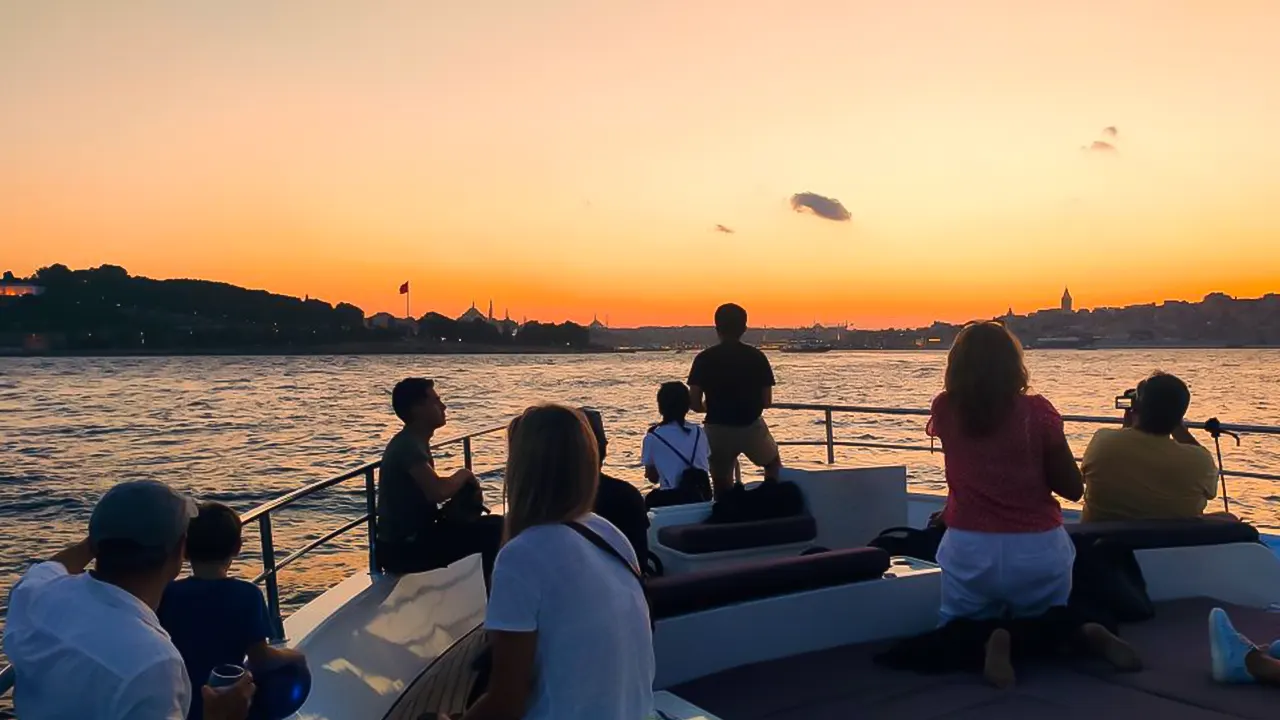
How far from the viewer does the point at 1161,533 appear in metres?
4.30

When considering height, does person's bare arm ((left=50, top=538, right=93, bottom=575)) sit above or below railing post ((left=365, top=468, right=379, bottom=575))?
above

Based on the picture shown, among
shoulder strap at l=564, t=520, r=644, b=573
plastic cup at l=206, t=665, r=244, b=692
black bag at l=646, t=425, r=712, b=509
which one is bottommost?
black bag at l=646, t=425, r=712, b=509

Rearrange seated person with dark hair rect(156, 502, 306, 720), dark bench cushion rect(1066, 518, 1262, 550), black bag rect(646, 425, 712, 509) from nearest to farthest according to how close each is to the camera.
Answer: seated person with dark hair rect(156, 502, 306, 720)
dark bench cushion rect(1066, 518, 1262, 550)
black bag rect(646, 425, 712, 509)

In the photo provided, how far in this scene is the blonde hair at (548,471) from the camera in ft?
7.54

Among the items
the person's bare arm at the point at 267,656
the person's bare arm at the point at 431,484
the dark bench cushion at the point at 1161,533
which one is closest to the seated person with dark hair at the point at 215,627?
the person's bare arm at the point at 267,656

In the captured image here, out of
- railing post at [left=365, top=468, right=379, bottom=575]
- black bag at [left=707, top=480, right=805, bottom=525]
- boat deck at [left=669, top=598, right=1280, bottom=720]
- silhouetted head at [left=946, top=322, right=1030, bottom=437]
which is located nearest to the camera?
boat deck at [left=669, top=598, right=1280, bottom=720]

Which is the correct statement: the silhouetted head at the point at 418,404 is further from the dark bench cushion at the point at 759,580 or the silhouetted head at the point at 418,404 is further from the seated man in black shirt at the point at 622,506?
the dark bench cushion at the point at 759,580

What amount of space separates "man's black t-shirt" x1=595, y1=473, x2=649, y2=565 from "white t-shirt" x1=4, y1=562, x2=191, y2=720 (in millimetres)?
1996

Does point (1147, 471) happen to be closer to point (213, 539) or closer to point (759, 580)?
point (759, 580)

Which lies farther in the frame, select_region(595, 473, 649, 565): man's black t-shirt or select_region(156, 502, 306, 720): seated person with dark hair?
select_region(595, 473, 649, 565): man's black t-shirt

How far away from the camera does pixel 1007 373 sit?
3.40 meters

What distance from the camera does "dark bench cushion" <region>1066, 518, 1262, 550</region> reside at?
13.6 feet

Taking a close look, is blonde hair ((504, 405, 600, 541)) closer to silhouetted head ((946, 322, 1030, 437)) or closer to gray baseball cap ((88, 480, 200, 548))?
gray baseball cap ((88, 480, 200, 548))

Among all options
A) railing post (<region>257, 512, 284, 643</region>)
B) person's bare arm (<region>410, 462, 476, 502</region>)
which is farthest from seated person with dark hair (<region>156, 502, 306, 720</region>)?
person's bare arm (<region>410, 462, 476, 502</region>)
